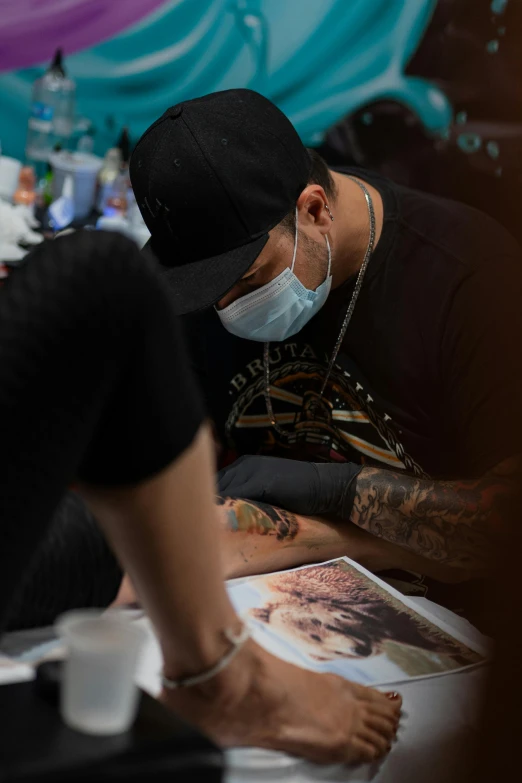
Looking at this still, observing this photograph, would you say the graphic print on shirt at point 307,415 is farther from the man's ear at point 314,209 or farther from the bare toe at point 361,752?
the bare toe at point 361,752

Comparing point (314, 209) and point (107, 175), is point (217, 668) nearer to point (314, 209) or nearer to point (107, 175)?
point (314, 209)

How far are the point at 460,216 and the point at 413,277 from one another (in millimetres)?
202

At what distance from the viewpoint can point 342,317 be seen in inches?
74.7

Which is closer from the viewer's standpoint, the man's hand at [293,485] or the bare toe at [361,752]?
the bare toe at [361,752]

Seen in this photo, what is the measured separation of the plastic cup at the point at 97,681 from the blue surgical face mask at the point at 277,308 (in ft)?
3.38

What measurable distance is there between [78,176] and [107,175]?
0.12 meters

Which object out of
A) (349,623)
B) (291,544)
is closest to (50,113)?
(291,544)

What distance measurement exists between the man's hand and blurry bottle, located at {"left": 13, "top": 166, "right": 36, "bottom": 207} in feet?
4.83

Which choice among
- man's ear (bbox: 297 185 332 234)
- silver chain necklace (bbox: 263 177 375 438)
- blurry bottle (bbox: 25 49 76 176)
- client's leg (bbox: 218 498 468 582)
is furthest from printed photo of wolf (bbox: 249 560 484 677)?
blurry bottle (bbox: 25 49 76 176)

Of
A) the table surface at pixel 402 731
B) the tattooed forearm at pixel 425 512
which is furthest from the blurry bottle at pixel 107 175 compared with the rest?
the table surface at pixel 402 731

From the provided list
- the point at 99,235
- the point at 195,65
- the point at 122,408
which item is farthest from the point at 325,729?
the point at 195,65

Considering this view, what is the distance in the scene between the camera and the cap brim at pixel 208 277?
1537mm

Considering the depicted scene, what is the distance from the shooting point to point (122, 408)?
0.72 metres

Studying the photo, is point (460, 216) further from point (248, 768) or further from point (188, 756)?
point (188, 756)
